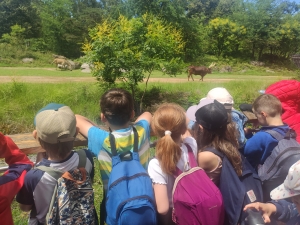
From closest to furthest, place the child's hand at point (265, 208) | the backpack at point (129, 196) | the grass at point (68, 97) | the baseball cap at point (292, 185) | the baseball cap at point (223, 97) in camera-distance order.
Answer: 1. the baseball cap at point (292, 185)
2. the backpack at point (129, 196)
3. the child's hand at point (265, 208)
4. the baseball cap at point (223, 97)
5. the grass at point (68, 97)

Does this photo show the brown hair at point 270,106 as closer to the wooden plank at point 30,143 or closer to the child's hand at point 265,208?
the child's hand at point 265,208

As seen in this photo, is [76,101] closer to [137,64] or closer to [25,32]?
[137,64]

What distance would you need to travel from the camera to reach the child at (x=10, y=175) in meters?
1.67

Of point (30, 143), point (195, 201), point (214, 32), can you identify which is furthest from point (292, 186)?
point (214, 32)

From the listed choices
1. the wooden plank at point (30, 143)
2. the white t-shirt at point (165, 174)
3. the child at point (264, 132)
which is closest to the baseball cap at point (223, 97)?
the child at point (264, 132)

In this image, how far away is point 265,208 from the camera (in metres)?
1.87

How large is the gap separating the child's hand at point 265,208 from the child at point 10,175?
132 centimetres

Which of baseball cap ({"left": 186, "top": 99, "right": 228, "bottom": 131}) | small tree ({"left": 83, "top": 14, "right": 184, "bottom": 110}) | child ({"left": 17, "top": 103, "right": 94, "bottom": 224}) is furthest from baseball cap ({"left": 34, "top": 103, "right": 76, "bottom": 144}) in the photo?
small tree ({"left": 83, "top": 14, "right": 184, "bottom": 110})

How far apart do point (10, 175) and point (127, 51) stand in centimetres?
823

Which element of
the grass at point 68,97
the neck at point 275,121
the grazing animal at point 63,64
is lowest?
the grazing animal at point 63,64

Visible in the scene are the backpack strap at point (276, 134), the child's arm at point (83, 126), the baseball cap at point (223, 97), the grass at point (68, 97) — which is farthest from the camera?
the grass at point (68, 97)

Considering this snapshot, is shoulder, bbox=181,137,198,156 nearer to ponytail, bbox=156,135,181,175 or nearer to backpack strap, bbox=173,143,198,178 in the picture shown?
backpack strap, bbox=173,143,198,178

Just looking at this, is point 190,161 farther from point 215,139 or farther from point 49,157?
point 49,157

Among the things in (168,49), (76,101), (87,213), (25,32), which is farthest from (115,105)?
(25,32)
